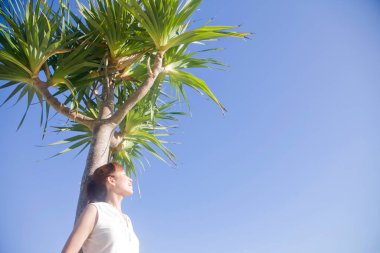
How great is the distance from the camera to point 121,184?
1.73 metres

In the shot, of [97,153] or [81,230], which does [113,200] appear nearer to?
[81,230]

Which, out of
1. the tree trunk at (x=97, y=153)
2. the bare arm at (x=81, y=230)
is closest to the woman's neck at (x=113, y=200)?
the bare arm at (x=81, y=230)

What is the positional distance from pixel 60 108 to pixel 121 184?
1.22 meters

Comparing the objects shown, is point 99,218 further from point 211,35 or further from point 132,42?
point 132,42

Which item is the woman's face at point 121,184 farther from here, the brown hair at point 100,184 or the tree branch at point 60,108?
the tree branch at point 60,108

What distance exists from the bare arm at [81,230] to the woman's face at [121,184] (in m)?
0.35

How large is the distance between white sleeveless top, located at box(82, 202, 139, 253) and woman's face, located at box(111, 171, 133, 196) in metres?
0.25

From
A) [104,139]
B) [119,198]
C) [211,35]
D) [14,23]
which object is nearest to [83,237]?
[119,198]

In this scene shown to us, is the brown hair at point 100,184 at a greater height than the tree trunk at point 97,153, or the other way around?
the tree trunk at point 97,153

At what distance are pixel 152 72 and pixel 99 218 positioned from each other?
5.23ft

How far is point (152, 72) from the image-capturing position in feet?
8.81

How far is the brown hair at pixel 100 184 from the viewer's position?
171cm

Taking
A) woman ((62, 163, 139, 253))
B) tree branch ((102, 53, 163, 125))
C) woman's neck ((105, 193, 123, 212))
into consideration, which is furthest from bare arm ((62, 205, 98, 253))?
tree branch ((102, 53, 163, 125))

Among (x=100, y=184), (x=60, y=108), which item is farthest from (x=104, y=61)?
(x=100, y=184)
